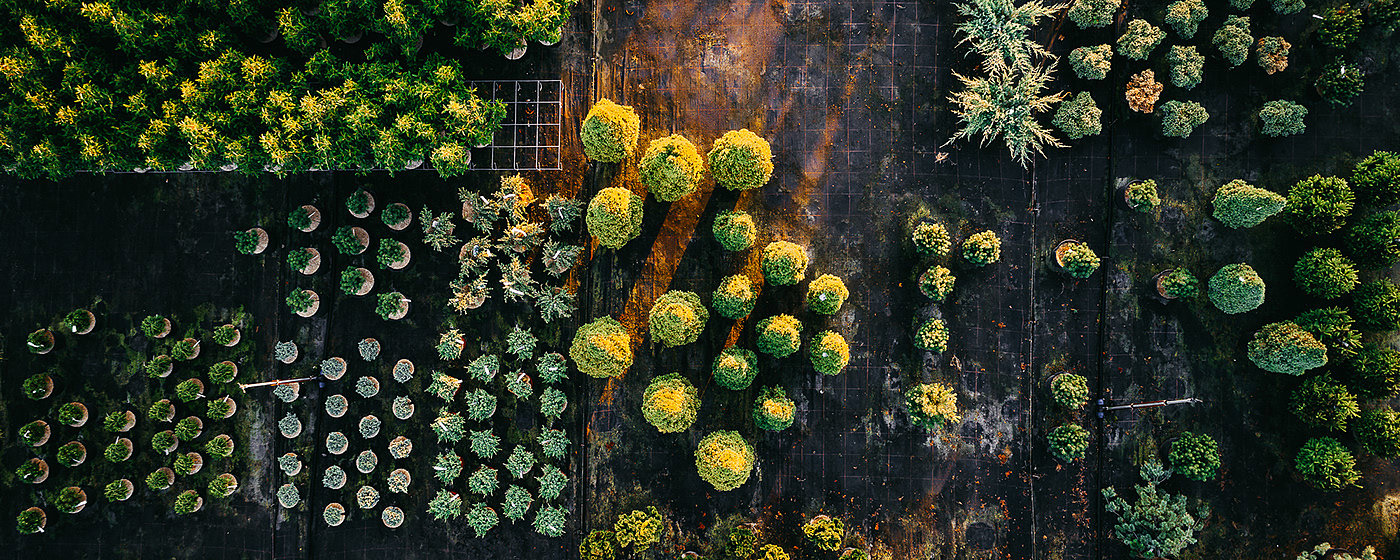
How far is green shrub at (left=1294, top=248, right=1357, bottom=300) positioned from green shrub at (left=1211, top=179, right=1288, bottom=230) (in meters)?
1.83

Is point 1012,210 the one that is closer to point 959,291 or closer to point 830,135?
point 959,291

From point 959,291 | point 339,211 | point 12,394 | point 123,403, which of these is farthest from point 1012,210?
point 12,394

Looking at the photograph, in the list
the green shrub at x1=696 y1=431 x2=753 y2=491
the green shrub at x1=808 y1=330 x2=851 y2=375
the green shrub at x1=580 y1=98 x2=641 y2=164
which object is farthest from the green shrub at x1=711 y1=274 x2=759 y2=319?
the green shrub at x1=580 y1=98 x2=641 y2=164

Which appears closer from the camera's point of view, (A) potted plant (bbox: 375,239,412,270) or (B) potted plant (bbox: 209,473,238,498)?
(A) potted plant (bbox: 375,239,412,270)

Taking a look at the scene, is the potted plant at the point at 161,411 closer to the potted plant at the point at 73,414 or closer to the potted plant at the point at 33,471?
the potted plant at the point at 73,414

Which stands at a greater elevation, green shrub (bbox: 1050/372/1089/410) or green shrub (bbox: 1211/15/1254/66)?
green shrub (bbox: 1211/15/1254/66)

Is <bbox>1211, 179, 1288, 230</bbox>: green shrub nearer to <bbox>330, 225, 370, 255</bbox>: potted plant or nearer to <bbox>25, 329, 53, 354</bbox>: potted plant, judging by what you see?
<bbox>330, 225, 370, 255</bbox>: potted plant

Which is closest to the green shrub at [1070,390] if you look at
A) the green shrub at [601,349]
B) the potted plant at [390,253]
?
the green shrub at [601,349]

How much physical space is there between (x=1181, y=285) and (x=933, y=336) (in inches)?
318

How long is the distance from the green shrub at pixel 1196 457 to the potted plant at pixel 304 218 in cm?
2942

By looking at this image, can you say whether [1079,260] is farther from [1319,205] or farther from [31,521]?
[31,521]

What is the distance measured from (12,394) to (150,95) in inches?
504

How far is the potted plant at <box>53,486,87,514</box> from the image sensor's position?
2278cm

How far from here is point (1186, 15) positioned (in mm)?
21750
